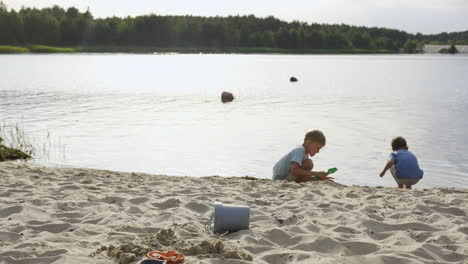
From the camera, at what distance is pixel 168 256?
415cm

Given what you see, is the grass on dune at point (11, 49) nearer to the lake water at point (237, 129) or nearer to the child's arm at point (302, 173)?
the lake water at point (237, 129)

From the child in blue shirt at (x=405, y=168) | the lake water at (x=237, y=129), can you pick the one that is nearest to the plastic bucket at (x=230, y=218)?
the child in blue shirt at (x=405, y=168)

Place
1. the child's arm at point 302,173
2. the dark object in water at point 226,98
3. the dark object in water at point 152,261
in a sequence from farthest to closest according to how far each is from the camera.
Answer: the dark object in water at point 226,98, the child's arm at point 302,173, the dark object in water at point 152,261

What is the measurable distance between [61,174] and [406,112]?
51.9 ft

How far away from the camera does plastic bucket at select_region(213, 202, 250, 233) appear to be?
5078mm

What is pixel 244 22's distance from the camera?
150250 millimetres

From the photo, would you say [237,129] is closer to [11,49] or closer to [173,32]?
[11,49]

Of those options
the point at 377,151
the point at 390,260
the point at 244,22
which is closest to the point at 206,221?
the point at 390,260

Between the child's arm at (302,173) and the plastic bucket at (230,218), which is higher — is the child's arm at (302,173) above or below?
below

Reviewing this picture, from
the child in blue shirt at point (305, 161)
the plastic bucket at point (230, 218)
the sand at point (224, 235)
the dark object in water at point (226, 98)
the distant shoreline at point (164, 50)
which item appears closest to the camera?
the sand at point (224, 235)

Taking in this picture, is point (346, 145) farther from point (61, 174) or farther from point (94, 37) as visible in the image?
point (94, 37)

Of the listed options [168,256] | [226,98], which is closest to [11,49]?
[226,98]

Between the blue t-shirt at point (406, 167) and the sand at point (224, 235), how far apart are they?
100cm

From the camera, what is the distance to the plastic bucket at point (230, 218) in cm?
508
